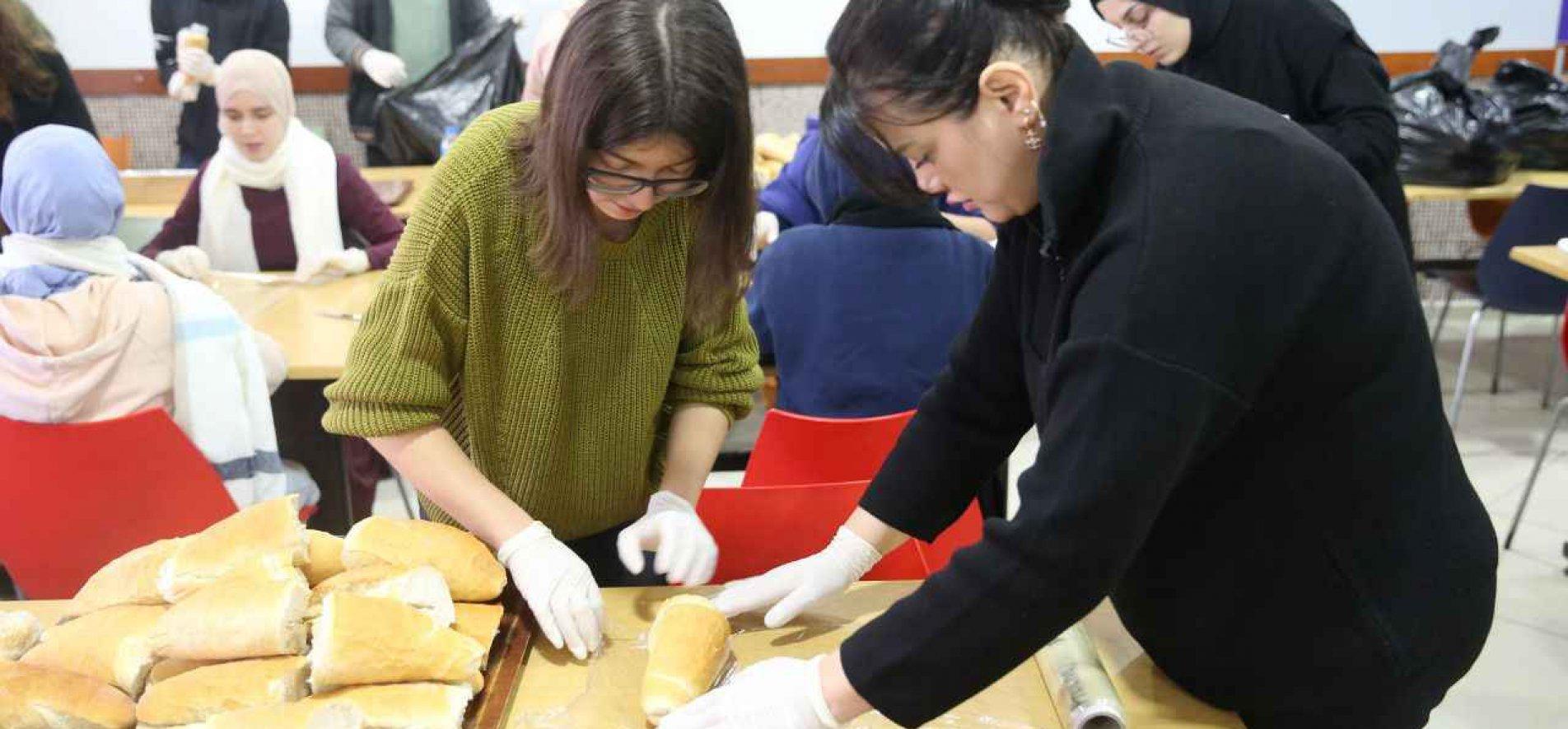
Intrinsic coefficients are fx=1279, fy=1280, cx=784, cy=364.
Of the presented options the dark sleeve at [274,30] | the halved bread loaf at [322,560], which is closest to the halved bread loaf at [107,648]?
the halved bread loaf at [322,560]

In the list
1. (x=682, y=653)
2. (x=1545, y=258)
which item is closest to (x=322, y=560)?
(x=682, y=653)

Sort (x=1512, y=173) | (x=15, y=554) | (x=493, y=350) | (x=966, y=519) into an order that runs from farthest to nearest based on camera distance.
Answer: (x=1512, y=173), (x=15, y=554), (x=966, y=519), (x=493, y=350)

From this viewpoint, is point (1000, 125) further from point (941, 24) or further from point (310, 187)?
point (310, 187)

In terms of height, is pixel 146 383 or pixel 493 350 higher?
pixel 493 350

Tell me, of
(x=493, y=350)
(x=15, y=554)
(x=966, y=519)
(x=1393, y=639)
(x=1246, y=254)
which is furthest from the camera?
(x=15, y=554)

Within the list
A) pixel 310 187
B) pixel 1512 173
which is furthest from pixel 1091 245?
pixel 1512 173

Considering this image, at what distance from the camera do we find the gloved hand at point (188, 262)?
3275mm

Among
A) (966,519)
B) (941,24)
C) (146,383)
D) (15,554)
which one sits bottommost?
(15,554)

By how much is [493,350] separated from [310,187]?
2177 millimetres

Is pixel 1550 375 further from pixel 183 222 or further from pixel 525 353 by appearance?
pixel 183 222

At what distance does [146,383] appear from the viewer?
244 centimetres

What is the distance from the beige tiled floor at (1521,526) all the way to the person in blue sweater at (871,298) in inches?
27.9

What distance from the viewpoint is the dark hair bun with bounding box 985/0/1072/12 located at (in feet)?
3.47

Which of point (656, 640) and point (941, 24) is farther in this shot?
point (656, 640)
